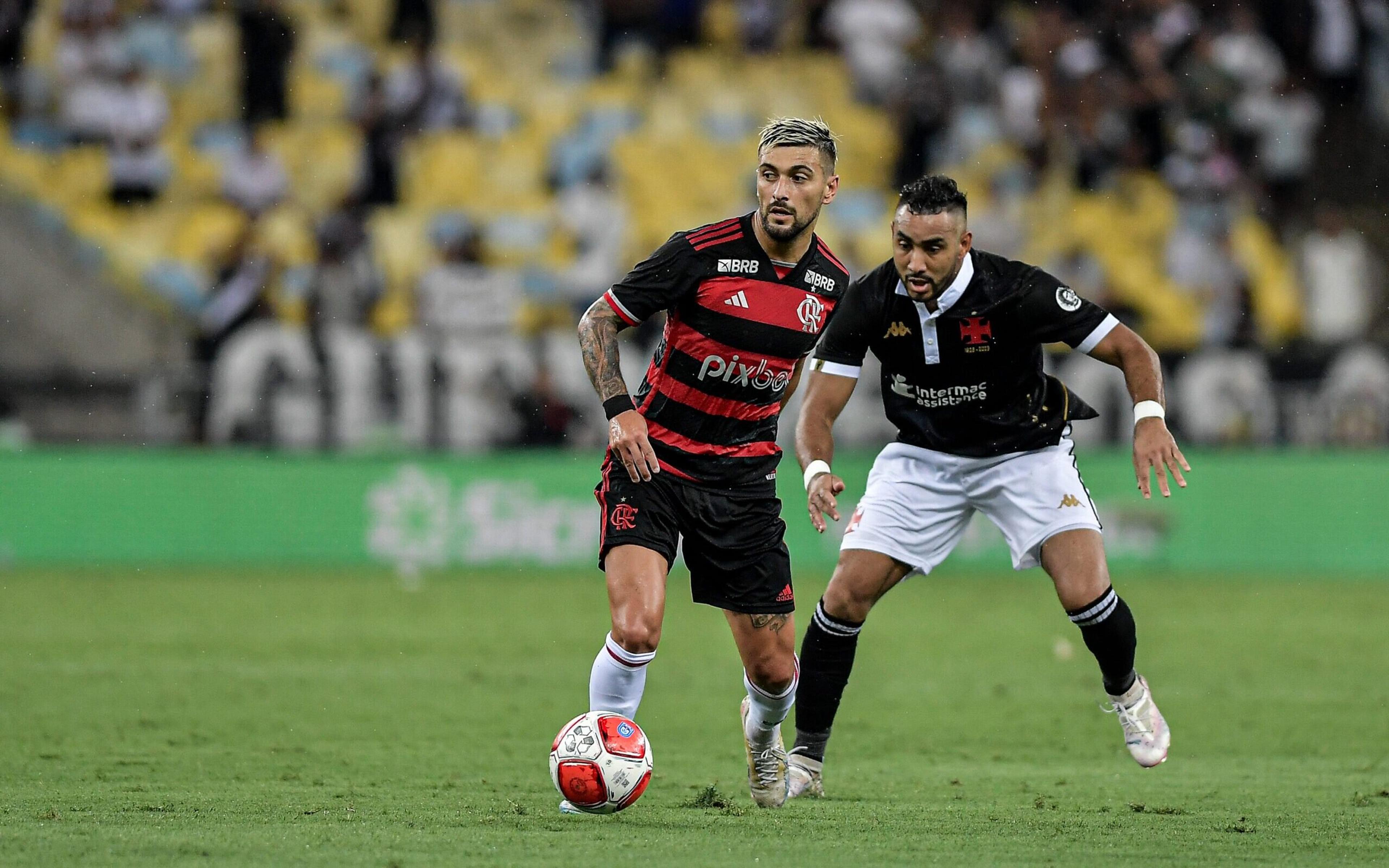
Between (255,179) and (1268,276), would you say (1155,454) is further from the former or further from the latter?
(1268,276)

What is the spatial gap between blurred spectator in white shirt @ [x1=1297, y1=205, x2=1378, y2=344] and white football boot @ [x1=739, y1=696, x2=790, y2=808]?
15.9 meters

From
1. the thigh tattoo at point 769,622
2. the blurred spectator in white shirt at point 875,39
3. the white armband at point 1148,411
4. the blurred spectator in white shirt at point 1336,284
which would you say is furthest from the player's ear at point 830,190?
the blurred spectator in white shirt at point 875,39

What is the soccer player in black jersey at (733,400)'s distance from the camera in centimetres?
681

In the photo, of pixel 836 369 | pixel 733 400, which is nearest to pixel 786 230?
pixel 733 400

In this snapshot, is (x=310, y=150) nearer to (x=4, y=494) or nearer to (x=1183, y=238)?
(x=4, y=494)

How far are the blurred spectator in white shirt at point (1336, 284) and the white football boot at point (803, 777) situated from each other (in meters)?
15.6

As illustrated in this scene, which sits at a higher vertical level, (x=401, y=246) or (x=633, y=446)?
(x=633, y=446)

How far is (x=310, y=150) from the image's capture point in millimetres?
21516

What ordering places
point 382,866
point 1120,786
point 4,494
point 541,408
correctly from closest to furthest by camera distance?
point 382,866
point 1120,786
point 4,494
point 541,408

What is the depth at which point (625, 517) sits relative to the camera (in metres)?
6.79

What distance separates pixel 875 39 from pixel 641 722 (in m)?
16.0

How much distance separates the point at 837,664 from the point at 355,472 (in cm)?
1079

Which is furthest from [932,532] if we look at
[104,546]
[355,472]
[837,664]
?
[104,546]

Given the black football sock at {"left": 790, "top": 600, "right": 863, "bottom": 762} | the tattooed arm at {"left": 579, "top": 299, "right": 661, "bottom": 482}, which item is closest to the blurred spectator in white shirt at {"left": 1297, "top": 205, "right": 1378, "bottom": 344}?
the black football sock at {"left": 790, "top": 600, "right": 863, "bottom": 762}
